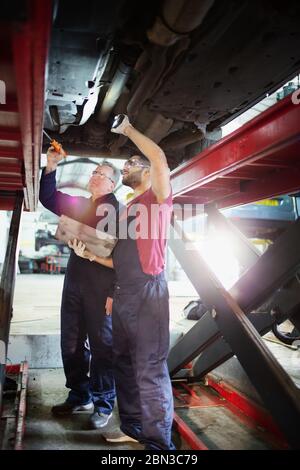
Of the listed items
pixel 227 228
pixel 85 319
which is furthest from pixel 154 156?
pixel 85 319

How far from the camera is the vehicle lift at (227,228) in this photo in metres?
1.28

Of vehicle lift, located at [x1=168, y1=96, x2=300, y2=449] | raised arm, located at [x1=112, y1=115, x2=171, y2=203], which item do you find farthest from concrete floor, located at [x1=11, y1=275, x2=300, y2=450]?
raised arm, located at [x1=112, y1=115, x2=171, y2=203]

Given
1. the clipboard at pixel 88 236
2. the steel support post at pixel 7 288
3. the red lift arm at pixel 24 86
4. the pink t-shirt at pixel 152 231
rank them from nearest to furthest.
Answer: the red lift arm at pixel 24 86 → the steel support post at pixel 7 288 → the pink t-shirt at pixel 152 231 → the clipboard at pixel 88 236

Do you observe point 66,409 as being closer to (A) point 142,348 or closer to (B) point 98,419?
(B) point 98,419

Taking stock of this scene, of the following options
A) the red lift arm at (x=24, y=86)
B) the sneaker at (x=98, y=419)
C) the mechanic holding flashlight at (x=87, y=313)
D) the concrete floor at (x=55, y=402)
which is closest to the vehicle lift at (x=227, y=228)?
the red lift arm at (x=24, y=86)

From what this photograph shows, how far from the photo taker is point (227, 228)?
3.05 m

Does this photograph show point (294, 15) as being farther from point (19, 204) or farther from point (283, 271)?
point (19, 204)

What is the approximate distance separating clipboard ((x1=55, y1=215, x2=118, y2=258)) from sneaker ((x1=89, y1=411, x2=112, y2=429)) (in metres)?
1.21

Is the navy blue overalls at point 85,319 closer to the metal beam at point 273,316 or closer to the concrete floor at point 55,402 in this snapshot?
the concrete floor at point 55,402

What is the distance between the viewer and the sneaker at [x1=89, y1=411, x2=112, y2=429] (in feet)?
8.36

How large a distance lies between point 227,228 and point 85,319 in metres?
1.45

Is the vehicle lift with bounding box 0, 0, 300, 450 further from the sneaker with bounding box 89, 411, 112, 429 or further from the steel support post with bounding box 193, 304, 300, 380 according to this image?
the sneaker with bounding box 89, 411, 112, 429

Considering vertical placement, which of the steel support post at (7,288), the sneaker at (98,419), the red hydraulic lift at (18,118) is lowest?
the sneaker at (98,419)

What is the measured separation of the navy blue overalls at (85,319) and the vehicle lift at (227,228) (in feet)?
1.22
